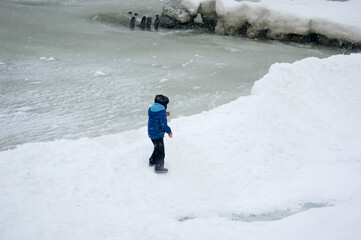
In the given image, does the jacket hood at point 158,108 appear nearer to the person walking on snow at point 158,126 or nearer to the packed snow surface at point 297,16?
the person walking on snow at point 158,126

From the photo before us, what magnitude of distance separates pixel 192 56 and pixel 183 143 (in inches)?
330

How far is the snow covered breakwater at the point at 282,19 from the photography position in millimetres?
16344

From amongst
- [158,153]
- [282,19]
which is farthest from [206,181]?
[282,19]

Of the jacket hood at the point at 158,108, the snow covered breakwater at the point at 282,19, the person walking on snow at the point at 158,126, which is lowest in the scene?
the person walking on snow at the point at 158,126

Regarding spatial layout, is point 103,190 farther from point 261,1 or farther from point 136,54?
point 261,1

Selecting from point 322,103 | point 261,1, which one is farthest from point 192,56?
point 261,1

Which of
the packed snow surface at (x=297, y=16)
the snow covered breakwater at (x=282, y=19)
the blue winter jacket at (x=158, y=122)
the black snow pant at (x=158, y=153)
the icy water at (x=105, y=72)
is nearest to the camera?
the blue winter jacket at (x=158, y=122)

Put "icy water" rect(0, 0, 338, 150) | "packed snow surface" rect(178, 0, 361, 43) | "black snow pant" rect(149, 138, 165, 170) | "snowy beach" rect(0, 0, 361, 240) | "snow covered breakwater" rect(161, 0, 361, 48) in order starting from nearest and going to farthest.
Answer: "snowy beach" rect(0, 0, 361, 240) < "black snow pant" rect(149, 138, 165, 170) < "icy water" rect(0, 0, 338, 150) < "packed snow surface" rect(178, 0, 361, 43) < "snow covered breakwater" rect(161, 0, 361, 48)

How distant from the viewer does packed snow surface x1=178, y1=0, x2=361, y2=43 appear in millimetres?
16234

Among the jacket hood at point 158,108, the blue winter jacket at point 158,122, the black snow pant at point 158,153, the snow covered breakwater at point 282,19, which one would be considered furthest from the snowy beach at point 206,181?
the snow covered breakwater at point 282,19

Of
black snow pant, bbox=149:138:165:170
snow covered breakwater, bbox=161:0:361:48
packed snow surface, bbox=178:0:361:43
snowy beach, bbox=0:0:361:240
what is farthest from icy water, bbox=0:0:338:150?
black snow pant, bbox=149:138:165:170

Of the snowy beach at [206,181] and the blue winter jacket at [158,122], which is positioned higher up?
the blue winter jacket at [158,122]

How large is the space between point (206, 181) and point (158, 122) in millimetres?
1339

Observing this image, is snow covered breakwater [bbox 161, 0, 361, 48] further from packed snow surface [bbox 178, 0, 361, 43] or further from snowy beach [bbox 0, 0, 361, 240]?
snowy beach [bbox 0, 0, 361, 240]
